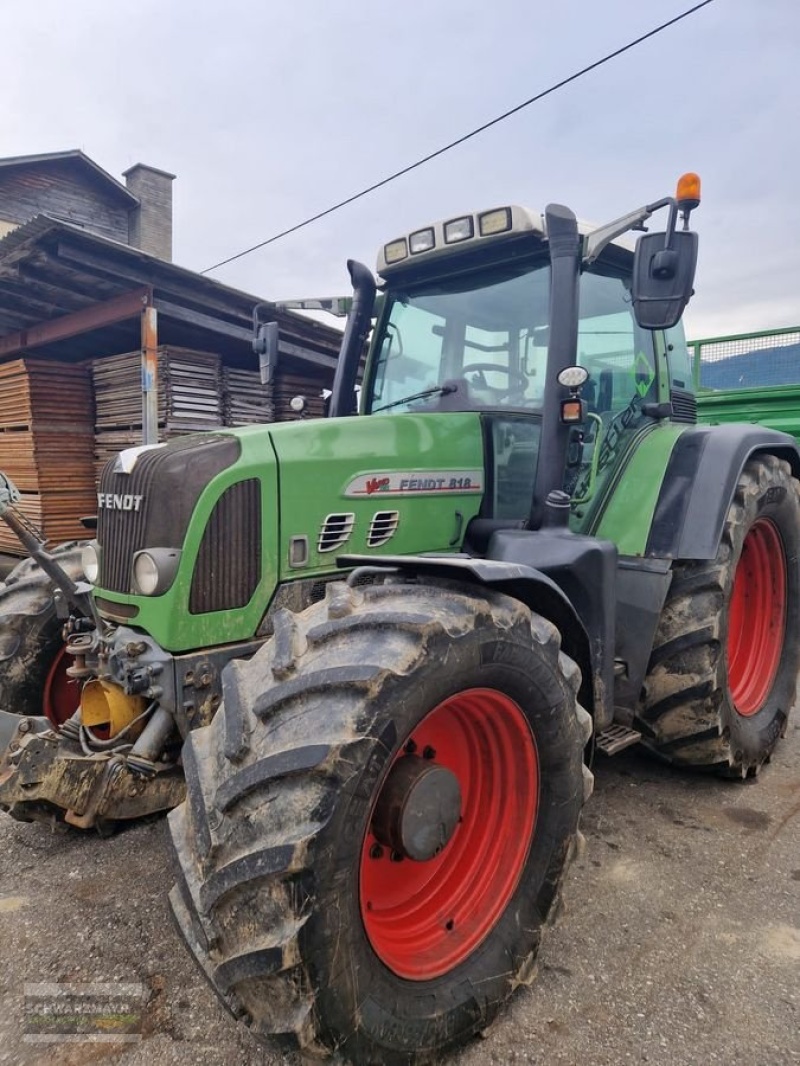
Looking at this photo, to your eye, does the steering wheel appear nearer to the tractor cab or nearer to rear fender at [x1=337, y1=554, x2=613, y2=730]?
the tractor cab

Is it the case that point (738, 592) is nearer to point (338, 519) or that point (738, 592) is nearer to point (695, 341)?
point (338, 519)

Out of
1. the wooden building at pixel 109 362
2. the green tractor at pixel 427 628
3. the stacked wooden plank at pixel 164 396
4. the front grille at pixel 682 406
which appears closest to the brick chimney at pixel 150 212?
the wooden building at pixel 109 362

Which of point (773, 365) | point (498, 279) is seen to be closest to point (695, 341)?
point (773, 365)

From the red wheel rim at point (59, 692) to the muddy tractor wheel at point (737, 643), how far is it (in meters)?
2.52

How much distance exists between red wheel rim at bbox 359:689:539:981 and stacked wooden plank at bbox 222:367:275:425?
6.56 m

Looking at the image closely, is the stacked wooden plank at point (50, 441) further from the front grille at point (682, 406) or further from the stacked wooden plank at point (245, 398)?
the front grille at point (682, 406)

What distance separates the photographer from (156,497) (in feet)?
7.61

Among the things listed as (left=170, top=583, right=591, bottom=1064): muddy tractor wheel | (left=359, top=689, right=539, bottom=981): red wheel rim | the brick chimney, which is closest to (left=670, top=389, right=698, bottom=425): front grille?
(left=170, top=583, right=591, bottom=1064): muddy tractor wheel

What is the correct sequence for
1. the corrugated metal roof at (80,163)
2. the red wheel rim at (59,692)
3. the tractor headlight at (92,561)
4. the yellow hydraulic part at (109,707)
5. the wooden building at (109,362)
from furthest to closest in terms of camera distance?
the corrugated metal roof at (80,163)
the wooden building at (109,362)
the red wheel rim at (59,692)
the tractor headlight at (92,561)
the yellow hydraulic part at (109,707)

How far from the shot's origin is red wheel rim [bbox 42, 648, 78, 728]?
312 centimetres

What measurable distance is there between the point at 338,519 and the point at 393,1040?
1.54 meters

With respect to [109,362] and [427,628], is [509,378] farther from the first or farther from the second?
[109,362]

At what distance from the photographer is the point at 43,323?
28.7 feet

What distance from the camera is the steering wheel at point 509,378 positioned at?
3047 millimetres
